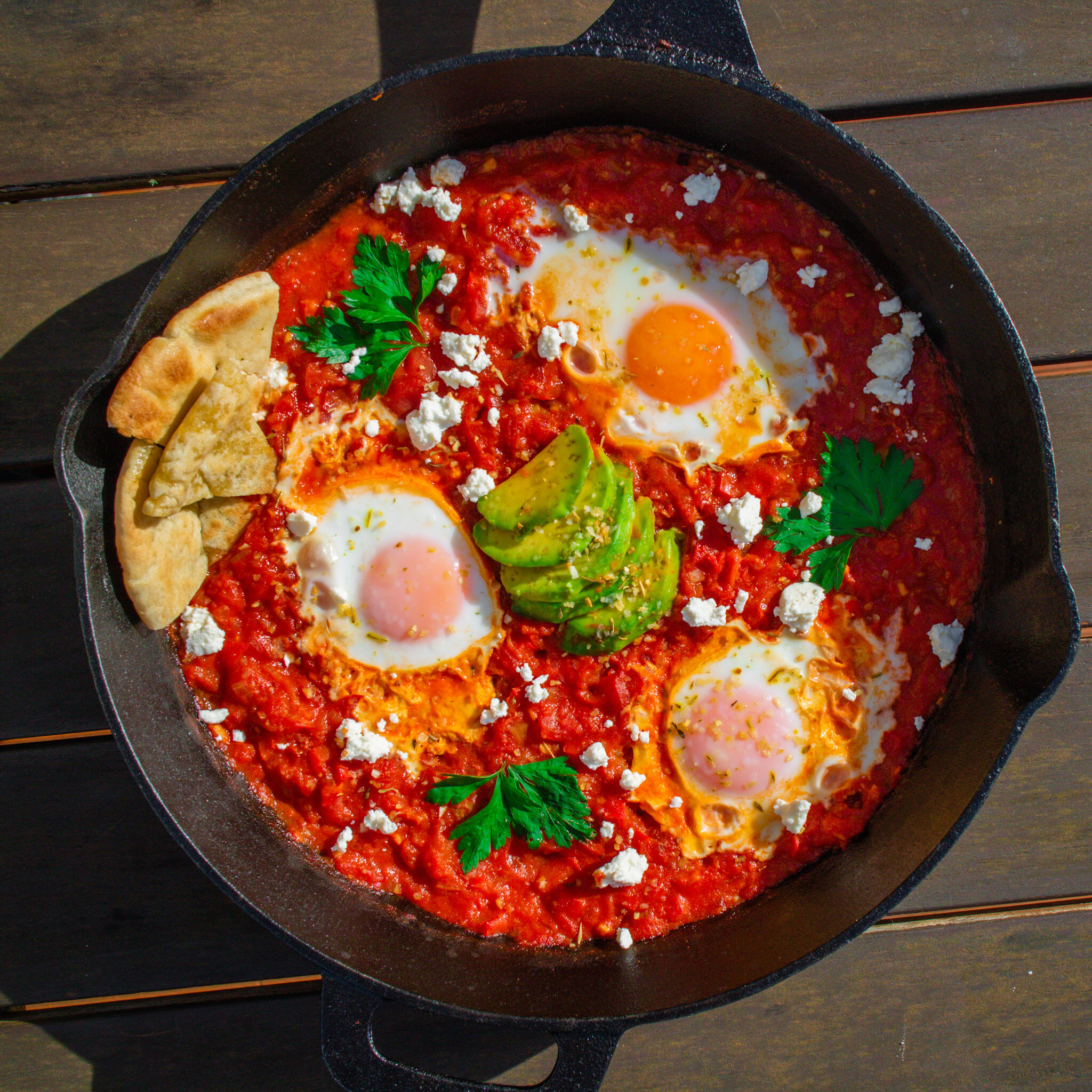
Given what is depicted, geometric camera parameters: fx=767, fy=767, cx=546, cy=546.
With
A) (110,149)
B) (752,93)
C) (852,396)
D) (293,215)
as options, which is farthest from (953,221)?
(110,149)

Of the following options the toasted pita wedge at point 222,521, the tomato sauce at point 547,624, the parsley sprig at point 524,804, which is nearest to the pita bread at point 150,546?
the toasted pita wedge at point 222,521

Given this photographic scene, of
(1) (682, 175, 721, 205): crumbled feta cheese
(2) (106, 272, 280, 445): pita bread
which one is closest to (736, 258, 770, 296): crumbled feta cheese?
(1) (682, 175, 721, 205): crumbled feta cheese

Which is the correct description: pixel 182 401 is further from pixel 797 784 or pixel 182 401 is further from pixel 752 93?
pixel 797 784

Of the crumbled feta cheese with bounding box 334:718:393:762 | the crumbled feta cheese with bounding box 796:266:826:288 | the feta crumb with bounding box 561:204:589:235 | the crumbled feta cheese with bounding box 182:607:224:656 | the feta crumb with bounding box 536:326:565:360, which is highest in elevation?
the feta crumb with bounding box 561:204:589:235

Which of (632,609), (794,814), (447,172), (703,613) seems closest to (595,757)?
(632,609)

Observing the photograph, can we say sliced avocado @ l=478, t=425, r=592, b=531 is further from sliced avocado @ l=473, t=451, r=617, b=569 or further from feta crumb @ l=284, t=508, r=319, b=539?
feta crumb @ l=284, t=508, r=319, b=539
